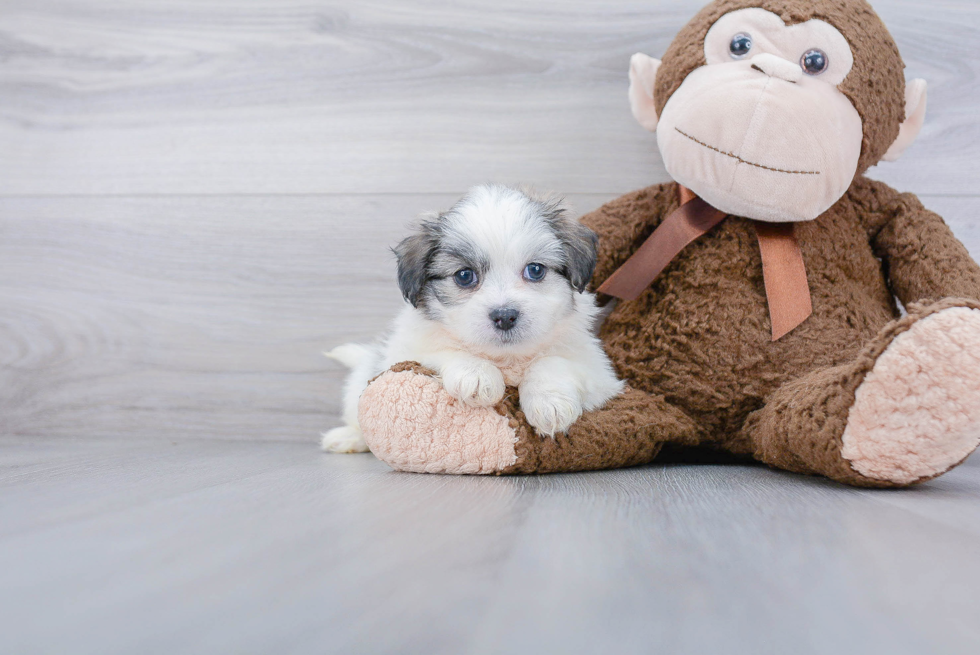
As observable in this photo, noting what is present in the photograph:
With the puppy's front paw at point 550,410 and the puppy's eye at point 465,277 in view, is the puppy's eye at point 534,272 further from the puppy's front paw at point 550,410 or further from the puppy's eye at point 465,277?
the puppy's front paw at point 550,410

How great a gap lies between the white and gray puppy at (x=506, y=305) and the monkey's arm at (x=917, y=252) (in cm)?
62

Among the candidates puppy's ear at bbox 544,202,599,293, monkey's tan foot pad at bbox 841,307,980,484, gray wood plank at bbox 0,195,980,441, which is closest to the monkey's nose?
puppy's ear at bbox 544,202,599,293

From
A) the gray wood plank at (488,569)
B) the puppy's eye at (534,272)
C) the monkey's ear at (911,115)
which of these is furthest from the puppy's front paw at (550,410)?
the monkey's ear at (911,115)

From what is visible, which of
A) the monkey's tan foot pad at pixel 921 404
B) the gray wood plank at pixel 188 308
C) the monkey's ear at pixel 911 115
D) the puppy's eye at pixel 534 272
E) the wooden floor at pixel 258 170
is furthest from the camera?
the gray wood plank at pixel 188 308

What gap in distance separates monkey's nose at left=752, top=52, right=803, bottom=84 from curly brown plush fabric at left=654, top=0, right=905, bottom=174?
3.4 inches

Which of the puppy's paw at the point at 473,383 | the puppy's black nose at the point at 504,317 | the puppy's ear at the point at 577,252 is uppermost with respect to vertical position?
the puppy's ear at the point at 577,252

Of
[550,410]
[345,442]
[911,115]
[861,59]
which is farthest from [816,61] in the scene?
[345,442]

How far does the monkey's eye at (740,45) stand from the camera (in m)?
1.30

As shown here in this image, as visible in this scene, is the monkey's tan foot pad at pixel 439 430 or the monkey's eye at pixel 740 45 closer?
the monkey's tan foot pad at pixel 439 430

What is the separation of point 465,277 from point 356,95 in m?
0.84

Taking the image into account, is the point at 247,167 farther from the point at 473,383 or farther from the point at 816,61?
the point at 816,61

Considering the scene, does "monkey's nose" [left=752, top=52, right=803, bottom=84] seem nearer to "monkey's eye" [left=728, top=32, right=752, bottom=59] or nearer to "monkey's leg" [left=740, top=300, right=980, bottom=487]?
"monkey's eye" [left=728, top=32, right=752, bottom=59]

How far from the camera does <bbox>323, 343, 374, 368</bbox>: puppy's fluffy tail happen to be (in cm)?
170

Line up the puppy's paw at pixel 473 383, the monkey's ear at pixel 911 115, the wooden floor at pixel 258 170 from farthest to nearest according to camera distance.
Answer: the wooden floor at pixel 258 170, the monkey's ear at pixel 911 115, the puppy's paw at pixel 473 383
